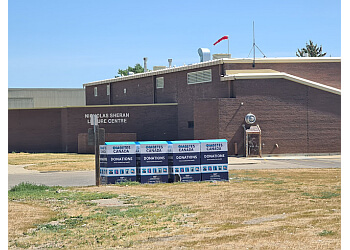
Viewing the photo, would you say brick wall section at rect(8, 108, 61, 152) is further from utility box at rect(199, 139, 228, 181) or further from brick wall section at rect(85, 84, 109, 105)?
utility box at rect(199, 139, 228, 181)

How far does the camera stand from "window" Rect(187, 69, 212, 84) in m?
47.8

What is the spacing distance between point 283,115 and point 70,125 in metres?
18.6

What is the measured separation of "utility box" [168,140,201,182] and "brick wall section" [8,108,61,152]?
2886 cm

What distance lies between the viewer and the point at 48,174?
3130 centimetres

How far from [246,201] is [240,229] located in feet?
16.0

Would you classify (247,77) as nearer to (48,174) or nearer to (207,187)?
(48,174)

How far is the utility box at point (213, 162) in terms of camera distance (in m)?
25.3

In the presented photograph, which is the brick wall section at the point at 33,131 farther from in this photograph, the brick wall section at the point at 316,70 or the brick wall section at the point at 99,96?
the brick wall section at the point at 316,70

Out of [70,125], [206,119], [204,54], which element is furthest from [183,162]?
[204,54]

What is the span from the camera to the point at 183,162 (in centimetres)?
2506

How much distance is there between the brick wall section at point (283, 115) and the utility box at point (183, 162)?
59.1ft

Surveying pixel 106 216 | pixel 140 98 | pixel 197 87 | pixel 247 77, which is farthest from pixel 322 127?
pixel 106 216

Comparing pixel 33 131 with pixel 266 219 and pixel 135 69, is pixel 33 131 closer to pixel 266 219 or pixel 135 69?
pixel 266 219

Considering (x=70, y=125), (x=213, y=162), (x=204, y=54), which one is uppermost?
(x=204, y=54)
